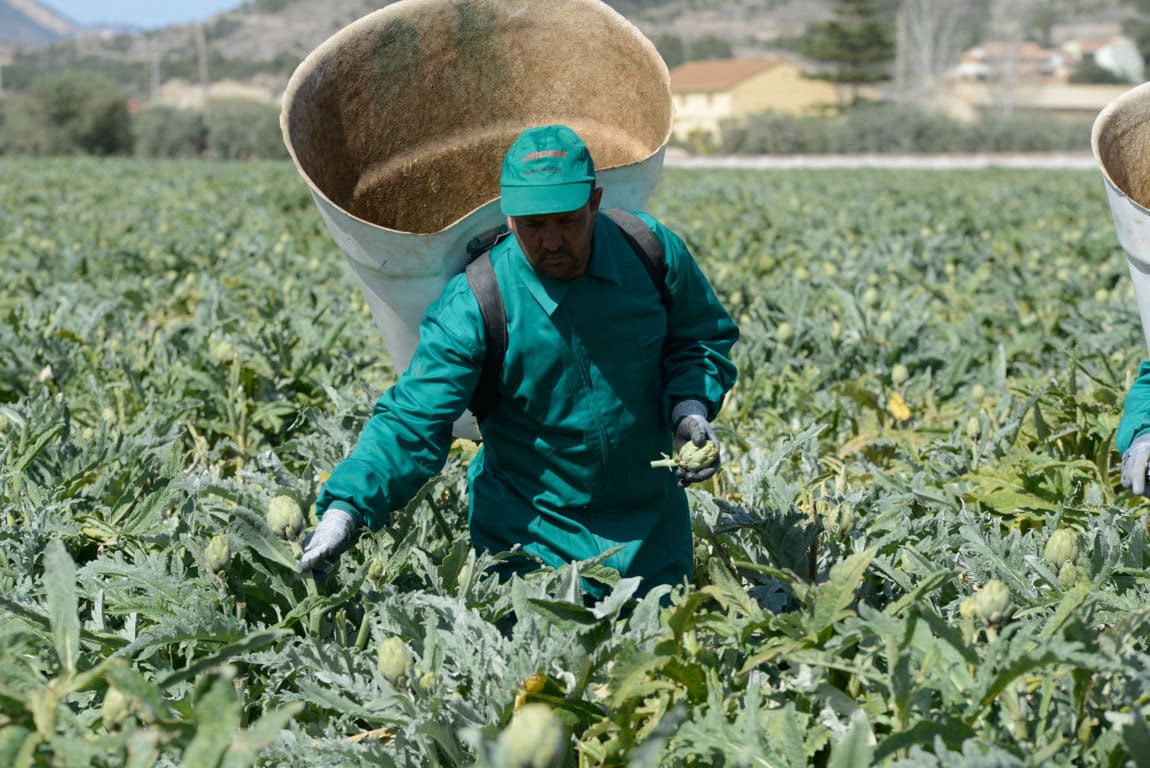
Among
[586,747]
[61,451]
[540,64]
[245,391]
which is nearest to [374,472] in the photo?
[586,747]

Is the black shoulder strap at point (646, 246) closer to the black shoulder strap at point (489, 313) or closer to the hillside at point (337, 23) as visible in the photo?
the black shoulder strap at point (489, 313)

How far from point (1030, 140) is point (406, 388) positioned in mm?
48332

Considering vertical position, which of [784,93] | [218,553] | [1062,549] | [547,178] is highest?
[547,178]

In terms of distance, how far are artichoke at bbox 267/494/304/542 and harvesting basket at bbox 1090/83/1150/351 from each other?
175 centimetres

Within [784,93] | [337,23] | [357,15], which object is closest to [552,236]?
[784,93]

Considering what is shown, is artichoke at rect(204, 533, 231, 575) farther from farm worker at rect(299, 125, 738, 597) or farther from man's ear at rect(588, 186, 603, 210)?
man's ear at rect(588, 186, 603, 210)

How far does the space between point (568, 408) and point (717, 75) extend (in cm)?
8198

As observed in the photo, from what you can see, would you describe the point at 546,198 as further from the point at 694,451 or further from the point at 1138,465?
the point at 1138,465

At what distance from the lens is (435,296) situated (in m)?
2.78

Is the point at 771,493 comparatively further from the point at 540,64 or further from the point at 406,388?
the point at 540,64

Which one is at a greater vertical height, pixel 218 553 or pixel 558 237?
pixel 558 237

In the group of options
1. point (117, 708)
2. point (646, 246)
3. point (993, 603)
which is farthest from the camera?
point (646, 246)

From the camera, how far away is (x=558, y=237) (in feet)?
7.94

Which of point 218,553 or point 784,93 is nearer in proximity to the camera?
point 218,553
